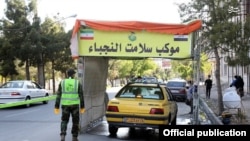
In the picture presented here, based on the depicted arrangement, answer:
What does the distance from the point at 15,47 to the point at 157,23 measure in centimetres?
2833

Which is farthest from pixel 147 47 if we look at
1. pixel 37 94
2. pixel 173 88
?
pixel 173 88

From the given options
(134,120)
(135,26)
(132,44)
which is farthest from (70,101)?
(135,26)

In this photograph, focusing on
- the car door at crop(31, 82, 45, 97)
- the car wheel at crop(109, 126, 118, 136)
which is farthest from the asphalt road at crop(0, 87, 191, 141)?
the car door at crop(31, 82, 45, 97)

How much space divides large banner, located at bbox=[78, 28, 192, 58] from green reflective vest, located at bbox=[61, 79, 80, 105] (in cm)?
176

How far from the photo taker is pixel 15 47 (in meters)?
38.1

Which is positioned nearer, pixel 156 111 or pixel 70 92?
pixel 70 92

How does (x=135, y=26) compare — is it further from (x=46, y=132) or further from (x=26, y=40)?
(x=26, y=40)

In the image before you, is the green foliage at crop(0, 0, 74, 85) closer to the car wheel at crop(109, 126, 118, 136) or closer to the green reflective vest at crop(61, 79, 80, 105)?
the car wheel at crop(109, 126, 118, 136)

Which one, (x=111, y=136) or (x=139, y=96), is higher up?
(x=139, y=96)

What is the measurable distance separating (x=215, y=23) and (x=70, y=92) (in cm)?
758

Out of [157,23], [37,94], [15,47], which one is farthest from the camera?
[15,47]

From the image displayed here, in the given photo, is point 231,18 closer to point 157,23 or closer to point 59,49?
point 157,23

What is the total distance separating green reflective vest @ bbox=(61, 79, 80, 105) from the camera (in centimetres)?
1042

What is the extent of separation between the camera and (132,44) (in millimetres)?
11914
